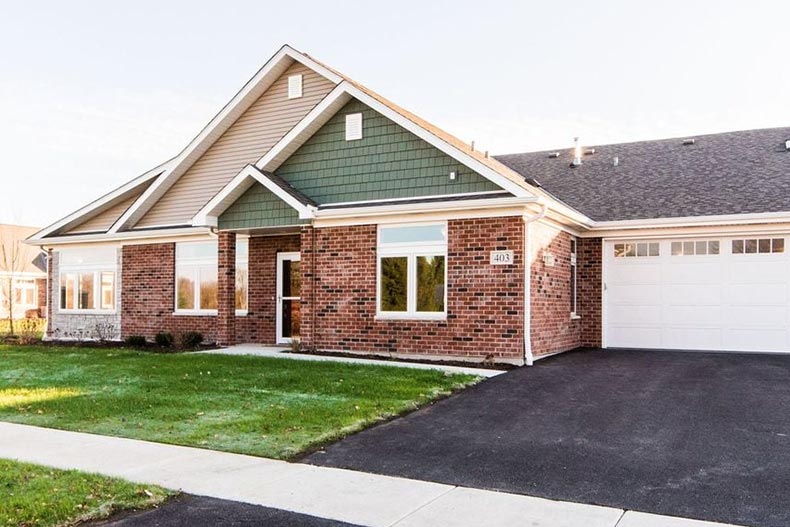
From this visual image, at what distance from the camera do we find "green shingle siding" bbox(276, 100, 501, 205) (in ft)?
44.5

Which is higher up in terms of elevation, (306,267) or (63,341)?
(306,267)

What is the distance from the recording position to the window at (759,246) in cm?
1452

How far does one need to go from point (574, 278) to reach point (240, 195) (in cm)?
800

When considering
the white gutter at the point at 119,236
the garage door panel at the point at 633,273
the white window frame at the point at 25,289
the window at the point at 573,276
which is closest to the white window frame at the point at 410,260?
the window at the point at 573,276

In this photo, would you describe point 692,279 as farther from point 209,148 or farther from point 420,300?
point 209,148

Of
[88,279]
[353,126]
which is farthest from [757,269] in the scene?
[88,279]

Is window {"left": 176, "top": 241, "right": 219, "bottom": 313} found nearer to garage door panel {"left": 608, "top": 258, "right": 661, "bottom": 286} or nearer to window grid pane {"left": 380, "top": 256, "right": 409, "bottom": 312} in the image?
window grid pane {"left": 380, "top": 256, "right": 409, "bottom": 312}

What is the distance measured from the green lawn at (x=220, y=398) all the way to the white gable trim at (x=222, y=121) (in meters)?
5.96

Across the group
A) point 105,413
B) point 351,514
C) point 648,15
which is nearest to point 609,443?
point 351,514

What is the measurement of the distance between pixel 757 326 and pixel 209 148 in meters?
14.1

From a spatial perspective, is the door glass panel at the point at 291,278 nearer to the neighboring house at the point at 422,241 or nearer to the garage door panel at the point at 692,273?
the neighboring house at the point at 422,241

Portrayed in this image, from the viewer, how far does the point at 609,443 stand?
7.12 metres

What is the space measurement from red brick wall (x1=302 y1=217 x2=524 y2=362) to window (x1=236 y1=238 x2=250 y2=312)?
277 centimetres

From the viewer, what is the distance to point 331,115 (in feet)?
49.5
